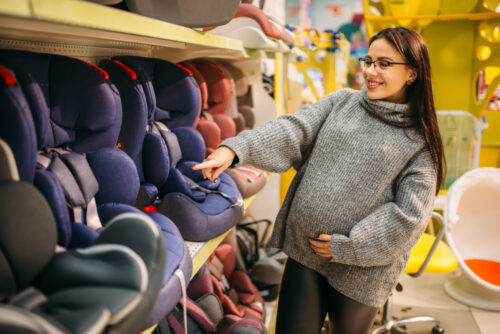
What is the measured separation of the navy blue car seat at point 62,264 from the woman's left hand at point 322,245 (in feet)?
2.47

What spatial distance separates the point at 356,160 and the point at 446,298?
1959mm

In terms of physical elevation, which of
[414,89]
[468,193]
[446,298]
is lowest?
[446,298]

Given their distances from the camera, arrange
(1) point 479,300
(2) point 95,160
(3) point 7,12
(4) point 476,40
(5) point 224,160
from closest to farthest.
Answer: (3) point 7,12 → (2) point 95,160 → (5) point 224,160 → (1) point 479,300 → (4) point 476,40

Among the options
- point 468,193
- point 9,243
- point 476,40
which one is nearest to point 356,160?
point 9,243

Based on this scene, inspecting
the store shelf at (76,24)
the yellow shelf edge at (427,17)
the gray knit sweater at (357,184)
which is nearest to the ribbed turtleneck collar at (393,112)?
the gray knit sweater at (357,184)

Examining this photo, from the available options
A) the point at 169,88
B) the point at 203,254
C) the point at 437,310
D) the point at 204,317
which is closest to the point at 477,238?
the point at 437,310

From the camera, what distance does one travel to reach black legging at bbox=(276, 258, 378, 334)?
139cm

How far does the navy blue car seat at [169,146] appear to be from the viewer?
1.21 m

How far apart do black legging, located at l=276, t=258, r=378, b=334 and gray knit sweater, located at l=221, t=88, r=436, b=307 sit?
0.14ft

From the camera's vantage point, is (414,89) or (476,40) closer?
(414,89)

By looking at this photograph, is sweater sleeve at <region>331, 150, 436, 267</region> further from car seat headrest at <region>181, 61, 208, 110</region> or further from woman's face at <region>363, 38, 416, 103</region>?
car seat headrest at <region>181, 61, 208, 110</region>

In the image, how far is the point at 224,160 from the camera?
119cm

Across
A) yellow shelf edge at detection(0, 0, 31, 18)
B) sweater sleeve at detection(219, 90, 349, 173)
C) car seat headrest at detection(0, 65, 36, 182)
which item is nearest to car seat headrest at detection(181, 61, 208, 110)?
sweater sleeve at detection(219, 90, 349, 173)

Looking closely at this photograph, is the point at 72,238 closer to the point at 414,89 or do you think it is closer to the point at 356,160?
the point at 356,160
